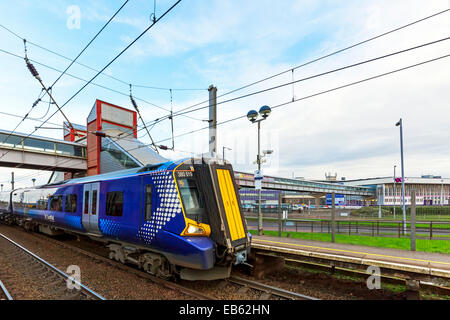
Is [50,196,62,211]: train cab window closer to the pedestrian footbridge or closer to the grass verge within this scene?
the grass verge

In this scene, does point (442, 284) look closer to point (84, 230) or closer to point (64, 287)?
point (64, 287)

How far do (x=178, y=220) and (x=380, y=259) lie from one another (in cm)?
524

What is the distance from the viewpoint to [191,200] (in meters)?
6.57

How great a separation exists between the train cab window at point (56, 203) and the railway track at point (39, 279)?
2621 millimetres

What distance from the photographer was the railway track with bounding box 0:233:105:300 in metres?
6.37

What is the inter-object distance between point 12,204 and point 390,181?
105 m

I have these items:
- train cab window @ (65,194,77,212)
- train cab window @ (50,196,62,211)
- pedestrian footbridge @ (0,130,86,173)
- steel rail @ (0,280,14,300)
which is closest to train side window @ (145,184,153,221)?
steel rail @ (0,280,14,300)

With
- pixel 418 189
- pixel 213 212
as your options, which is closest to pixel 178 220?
pixel 213 212

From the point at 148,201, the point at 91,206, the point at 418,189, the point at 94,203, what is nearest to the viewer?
the point at 148,201

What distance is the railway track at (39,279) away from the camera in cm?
637

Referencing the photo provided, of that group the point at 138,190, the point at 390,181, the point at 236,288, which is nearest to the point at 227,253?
the point at 236,288

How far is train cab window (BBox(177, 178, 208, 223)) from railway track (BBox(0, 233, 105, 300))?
279 centimetres

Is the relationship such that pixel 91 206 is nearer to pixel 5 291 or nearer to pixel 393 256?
pixel 5 291

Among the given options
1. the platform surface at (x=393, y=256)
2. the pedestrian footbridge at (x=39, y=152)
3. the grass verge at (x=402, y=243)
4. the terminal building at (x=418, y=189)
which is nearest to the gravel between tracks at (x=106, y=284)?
the platform surface at (x=393, y=256)
